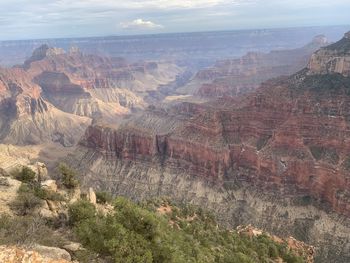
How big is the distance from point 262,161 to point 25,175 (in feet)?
235

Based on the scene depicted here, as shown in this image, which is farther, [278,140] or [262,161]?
[262,161]

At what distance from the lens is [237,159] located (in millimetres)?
107375

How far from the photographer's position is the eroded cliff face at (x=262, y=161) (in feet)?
285

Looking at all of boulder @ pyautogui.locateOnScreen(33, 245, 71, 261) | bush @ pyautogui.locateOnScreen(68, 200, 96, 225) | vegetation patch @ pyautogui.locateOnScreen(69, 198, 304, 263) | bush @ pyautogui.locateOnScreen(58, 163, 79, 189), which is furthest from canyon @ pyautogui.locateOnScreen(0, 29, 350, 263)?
boulder @ pyautogui.locateOnScreen(33, 245, 71, 261)

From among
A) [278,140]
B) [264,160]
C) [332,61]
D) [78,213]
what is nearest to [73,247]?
[78,213]

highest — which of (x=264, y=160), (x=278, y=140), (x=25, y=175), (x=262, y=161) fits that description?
(x=25, y=175)

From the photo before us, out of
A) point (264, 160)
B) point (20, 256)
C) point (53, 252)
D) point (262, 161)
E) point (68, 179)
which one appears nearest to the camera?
point (20, 256)

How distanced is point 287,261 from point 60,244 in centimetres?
A: 3588

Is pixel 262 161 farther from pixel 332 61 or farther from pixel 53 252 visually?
pixel 53 252

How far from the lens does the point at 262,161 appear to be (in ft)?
327

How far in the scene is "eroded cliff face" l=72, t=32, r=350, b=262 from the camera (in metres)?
86.8

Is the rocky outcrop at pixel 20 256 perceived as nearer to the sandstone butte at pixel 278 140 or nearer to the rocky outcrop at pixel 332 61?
the sandstone butte at pixel 278 140

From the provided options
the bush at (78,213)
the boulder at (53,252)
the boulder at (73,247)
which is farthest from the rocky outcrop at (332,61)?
the boulder at (53,252)

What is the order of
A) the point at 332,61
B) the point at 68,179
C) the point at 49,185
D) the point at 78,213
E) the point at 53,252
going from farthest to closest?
the point at 332,61 → the point at 68,179 → the point at 49,185 → the point at 78,213 → the point at 53,252
